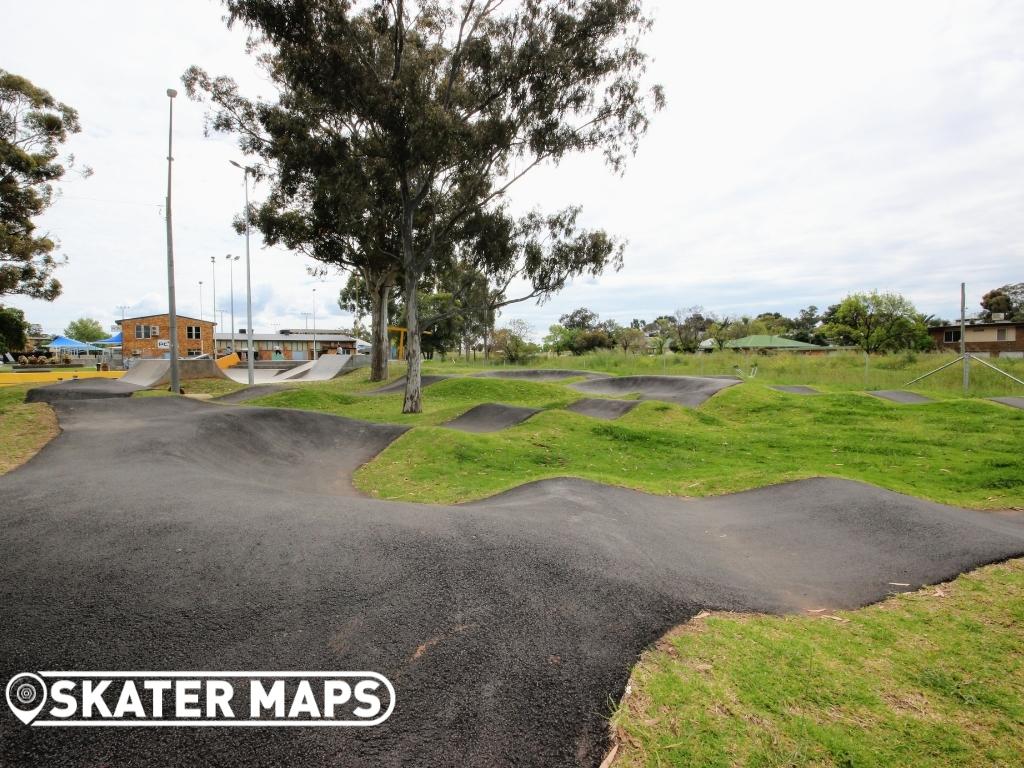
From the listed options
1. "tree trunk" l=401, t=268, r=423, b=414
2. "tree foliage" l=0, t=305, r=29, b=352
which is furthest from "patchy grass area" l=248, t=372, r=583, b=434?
"tree foliage" l=0, t=305, r=29, b=352

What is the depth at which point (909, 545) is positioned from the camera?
17.5ft

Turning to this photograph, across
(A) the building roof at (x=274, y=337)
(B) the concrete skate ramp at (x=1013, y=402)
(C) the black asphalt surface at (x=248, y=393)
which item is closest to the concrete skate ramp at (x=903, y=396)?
(B) the concrete skate ramp at (x=1013, y=402)

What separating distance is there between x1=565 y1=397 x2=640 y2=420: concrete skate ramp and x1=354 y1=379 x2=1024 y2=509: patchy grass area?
805mm

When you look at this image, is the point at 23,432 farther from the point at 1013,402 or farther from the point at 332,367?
the point at 332,367

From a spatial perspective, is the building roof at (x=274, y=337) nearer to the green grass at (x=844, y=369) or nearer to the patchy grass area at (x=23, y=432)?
the green grass at (x=844, y=369)

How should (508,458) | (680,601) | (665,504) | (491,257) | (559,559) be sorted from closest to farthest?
(680,601)
(559,559)
(665,504)
(508,458)
(491,257)

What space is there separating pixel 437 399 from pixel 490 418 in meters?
5.74

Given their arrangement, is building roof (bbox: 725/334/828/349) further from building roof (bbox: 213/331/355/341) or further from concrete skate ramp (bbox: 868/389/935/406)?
building roof (bbox: 213/331/355/341)

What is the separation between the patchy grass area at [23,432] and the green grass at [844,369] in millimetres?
24855

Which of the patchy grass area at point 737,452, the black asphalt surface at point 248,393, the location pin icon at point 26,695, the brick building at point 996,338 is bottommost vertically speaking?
the patchy grass area at point 737,452

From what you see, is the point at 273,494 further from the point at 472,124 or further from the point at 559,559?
the point at 472,124

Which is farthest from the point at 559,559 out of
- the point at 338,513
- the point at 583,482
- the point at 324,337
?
the point at 324,337

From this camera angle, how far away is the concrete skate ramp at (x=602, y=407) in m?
16.4

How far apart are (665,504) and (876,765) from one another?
500 cm
